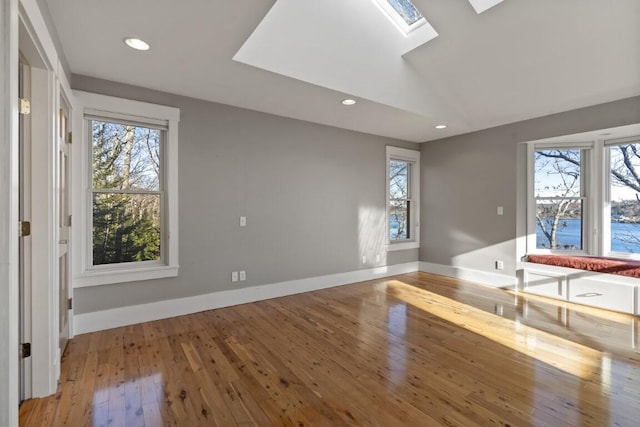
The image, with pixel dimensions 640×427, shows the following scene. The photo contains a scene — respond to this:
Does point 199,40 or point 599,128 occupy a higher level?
point 199,40

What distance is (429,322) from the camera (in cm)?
311

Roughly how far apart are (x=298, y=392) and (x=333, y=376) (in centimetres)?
30

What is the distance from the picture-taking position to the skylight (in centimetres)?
317

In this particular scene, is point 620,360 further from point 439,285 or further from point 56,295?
point 56,295

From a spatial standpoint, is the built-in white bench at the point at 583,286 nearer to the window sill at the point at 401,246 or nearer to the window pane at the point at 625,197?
the window pane at the point at 625,197

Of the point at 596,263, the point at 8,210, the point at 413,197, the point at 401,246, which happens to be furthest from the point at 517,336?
the point at 8,210

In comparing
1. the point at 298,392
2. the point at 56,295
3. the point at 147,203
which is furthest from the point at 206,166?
the point at 298,392

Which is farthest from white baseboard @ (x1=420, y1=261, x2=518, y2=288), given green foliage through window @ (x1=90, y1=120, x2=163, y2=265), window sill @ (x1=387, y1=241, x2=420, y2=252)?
green foliage through window @ (x1=90, y1=120, x2=163, y2=265)

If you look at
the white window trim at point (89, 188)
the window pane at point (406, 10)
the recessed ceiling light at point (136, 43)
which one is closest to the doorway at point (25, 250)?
the recessed ceiling light at point (136, 43)

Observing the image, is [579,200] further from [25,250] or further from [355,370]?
[25,250]

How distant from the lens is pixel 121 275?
2.93m

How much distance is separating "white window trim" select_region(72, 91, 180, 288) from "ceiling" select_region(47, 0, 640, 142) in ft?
0.84

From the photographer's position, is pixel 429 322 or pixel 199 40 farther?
pixel 429 322

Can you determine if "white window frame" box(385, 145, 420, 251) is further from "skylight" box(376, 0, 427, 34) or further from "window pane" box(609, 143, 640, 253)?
"window pane" box(609, 143, 640, 253)
